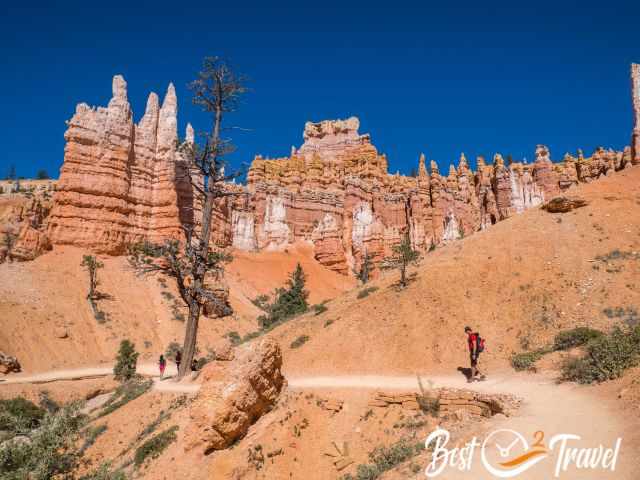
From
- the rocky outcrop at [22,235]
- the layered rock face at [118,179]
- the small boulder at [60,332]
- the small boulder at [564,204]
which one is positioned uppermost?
the layered rock face at [118,179]

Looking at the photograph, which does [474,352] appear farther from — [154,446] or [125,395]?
[125,395]

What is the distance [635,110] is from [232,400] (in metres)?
42.9

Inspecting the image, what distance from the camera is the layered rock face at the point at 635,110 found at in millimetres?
36219

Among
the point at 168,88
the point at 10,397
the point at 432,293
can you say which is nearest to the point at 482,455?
the point at 432,293

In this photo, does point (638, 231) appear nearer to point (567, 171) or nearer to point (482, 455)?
point (482, 455)

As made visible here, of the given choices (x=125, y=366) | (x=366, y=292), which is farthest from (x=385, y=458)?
(x=125, y=366)

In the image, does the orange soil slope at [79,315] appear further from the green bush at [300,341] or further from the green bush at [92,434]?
the green bush at [300,341]

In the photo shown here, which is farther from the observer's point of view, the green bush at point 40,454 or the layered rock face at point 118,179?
the layered rock face at point 118,179

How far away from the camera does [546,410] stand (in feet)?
28.9

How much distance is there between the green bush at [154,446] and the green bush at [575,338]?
489 inches

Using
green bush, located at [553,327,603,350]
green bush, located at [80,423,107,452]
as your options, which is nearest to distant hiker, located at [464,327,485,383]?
green bush, located at [553,327,603,350]

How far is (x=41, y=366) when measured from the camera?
1171 inches

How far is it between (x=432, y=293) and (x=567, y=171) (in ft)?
242

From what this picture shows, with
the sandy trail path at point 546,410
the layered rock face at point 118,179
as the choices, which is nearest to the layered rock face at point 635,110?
the sandy trail path at point 546,410
